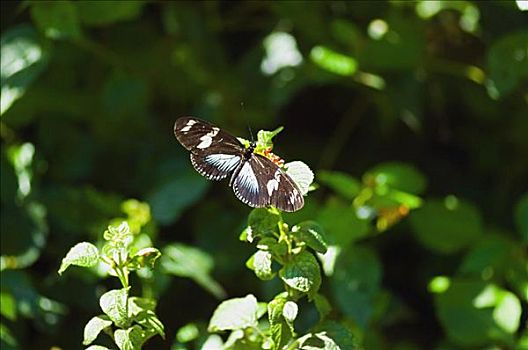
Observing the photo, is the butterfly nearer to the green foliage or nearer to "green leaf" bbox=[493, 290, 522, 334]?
the green foliage

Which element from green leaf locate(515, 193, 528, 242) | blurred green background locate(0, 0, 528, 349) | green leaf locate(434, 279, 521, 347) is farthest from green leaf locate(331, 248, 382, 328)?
Answer: green leaf locate(515, 193, 528, 242)

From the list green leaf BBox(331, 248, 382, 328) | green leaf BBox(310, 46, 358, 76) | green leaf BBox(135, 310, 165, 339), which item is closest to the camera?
green leaf BBox(135, 310, 165, 339)

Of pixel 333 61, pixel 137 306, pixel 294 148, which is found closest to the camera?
pixel 137 306

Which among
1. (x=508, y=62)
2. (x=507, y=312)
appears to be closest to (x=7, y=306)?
(x=507, y=312)

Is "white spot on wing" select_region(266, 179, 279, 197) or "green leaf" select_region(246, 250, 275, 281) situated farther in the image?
"green leaf" select_region(246, 250, 275, 281)

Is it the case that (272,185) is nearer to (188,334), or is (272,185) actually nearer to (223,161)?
(223,161)

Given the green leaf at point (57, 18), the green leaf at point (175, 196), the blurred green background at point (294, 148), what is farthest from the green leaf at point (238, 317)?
the green leaf at point (57, 18)
